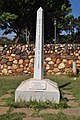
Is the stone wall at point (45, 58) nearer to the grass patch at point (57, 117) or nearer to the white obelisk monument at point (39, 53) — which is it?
→ the white obelisk monument at point (39, 53)

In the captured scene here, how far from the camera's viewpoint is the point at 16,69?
46.9 feet

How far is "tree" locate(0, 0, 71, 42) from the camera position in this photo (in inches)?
1264

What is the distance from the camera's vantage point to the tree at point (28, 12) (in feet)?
105

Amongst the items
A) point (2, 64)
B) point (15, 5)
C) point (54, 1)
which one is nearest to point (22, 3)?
point (15, 5)

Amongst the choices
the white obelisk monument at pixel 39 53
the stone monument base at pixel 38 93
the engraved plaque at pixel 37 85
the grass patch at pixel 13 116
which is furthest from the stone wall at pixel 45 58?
the grass patch at pixel 13 116

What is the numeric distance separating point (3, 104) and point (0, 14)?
86.5ft

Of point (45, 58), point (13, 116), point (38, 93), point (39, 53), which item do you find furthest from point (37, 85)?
point (45, 58)

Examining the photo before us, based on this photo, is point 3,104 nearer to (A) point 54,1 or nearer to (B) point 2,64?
(B) point 2,64

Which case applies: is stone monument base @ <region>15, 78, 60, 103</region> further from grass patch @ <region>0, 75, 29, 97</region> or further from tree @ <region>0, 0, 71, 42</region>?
tree @ <region>0, 0, 71, 42</region>

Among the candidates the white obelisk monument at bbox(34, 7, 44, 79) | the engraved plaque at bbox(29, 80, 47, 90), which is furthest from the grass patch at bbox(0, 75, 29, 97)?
the engraved plaque at bbox(29, 80, 47, 90)

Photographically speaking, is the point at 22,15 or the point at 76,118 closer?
the point at 76,118

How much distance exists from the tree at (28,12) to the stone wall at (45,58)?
16.8m

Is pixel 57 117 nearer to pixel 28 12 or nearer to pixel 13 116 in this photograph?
pixel 13 116

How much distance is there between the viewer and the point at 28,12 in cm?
3228
